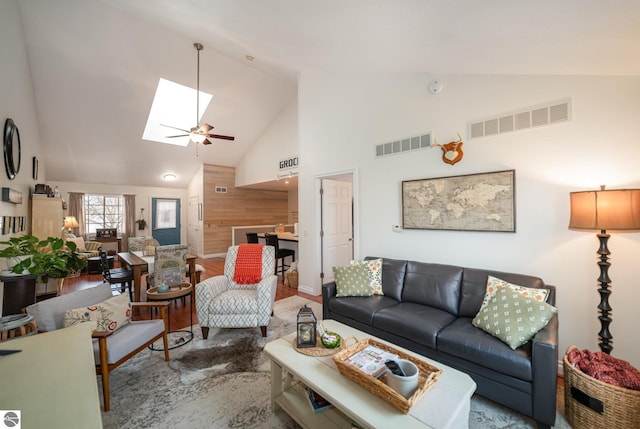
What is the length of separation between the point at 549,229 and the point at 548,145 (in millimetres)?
752

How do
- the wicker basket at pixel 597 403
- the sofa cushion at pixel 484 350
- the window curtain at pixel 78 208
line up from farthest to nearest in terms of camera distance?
1. the window curtain at pixel 78 208
2. the sofa cushion at pixel 484 350
3. the wicker basket at pixel 597 403

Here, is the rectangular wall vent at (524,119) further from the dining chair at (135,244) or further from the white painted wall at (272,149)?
the dining chair at (135,244)

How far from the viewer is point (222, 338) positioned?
9.44ft

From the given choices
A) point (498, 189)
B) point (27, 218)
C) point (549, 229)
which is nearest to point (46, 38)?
point (27, 218)

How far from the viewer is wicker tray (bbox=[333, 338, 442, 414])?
1.24 m

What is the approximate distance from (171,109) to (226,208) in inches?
125

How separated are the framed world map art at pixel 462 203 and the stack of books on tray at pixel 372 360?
1.77 meters

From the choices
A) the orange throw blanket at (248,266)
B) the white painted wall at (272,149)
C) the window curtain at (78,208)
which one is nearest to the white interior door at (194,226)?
the white painted wall at (272,149)

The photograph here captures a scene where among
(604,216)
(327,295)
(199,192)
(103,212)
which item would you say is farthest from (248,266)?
(103,212)

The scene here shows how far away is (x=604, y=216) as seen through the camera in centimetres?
181

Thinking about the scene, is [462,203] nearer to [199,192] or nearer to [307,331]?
[307,331]

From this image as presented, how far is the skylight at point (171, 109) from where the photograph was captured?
19.0 ft

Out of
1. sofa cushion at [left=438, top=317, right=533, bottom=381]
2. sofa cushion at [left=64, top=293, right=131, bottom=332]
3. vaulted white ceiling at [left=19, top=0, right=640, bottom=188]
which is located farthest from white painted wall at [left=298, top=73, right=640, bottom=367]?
sofa cushion at [left=64, top=293, right=131, bottom=332]

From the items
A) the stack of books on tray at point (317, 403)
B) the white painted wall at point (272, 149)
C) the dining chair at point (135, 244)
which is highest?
the white painted wall at point (272, 149)
